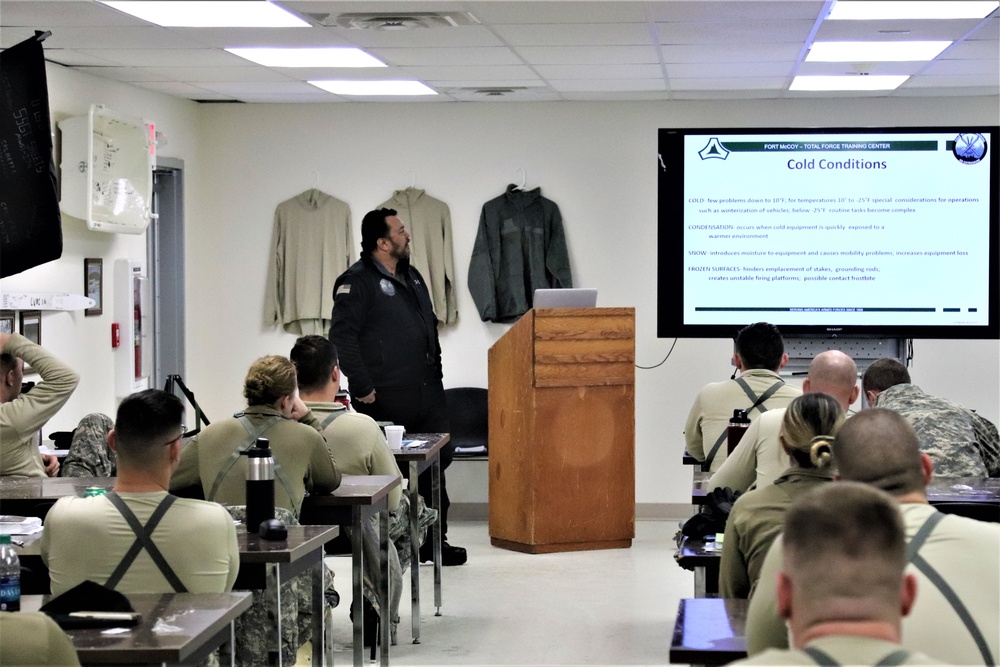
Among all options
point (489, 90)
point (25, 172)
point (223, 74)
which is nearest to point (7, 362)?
point (25, 172)

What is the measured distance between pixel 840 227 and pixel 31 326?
4855 millimetres

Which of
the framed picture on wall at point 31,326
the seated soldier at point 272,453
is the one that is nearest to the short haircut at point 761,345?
the seated soldier at point 272,453

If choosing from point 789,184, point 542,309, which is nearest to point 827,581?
point 542,309

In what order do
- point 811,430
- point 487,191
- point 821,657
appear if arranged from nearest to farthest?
point 821,657
point 811,430
point 487,191

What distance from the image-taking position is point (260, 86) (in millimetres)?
8047

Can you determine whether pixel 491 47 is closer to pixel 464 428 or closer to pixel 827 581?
pixel 464 428

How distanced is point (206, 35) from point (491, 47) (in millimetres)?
1420

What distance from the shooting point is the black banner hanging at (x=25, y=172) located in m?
4.70

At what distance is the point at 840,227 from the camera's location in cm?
809

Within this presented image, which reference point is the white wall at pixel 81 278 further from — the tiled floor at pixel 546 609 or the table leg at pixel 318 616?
the table leg at pixel 318 616

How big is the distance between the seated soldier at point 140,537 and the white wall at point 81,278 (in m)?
3.44

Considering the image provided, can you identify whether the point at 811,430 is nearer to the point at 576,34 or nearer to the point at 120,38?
the point at 576,34

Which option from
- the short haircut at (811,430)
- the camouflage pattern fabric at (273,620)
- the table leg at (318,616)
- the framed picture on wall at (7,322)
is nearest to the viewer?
the short haircut at (811,430)

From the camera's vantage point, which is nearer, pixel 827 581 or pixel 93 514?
pixel 827 581
